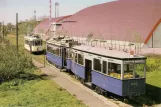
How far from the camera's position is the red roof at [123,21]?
3928 centimetres

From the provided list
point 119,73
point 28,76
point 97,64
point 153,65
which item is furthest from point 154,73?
point 28,76

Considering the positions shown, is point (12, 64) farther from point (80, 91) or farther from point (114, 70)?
point (114, 70)

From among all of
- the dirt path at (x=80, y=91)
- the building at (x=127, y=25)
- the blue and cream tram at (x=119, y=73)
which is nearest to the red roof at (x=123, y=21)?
the building at (x=127, y=25)

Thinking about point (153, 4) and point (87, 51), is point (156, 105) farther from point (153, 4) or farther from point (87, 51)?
point (153, 4)

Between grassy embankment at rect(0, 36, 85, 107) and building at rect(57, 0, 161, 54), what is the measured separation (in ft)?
38.5

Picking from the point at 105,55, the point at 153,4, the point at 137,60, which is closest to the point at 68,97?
the point at 105,55

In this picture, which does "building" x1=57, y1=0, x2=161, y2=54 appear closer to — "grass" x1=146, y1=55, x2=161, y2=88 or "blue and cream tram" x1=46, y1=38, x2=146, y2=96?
"grass" x1=146, y1=55, x2=161, y2=88

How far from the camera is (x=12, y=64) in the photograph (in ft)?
82.1

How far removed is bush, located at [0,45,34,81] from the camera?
23984mm

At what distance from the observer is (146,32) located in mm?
38156

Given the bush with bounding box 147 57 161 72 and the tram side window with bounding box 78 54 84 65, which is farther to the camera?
the bush with bounding box 147 57 161 72

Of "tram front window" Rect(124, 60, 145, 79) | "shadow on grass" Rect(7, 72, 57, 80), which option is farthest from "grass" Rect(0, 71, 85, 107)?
"tram front window" Rect(124, 60, 145, 79)

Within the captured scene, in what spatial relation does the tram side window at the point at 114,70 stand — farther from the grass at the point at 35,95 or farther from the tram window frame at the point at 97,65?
the grass at the point at 35,95

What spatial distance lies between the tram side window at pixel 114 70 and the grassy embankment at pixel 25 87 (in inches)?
93.4
